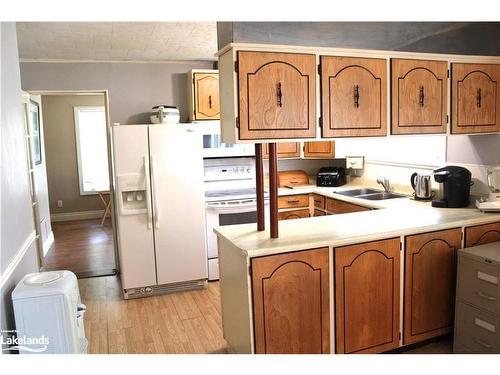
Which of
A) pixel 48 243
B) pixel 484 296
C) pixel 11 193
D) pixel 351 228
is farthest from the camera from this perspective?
pixel 48 243

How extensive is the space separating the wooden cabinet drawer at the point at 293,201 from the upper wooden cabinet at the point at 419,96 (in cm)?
191

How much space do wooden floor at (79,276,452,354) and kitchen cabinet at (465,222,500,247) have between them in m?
0.74

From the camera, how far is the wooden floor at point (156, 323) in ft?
10.4

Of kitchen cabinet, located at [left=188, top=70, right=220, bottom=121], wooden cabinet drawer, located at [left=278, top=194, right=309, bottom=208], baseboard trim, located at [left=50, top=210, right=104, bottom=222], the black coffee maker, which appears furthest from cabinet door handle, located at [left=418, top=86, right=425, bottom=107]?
baseboard trim, located at [left=50, top=210, right=104, bottom=222]

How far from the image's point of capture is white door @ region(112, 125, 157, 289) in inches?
156

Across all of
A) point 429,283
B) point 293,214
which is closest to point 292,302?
point 429,283

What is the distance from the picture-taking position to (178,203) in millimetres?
4207

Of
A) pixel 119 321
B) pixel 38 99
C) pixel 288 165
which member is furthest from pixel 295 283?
pixel 38 99

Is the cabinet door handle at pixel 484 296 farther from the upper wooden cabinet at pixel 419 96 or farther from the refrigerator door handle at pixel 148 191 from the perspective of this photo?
the refrigerator door handle at pixel 148 191

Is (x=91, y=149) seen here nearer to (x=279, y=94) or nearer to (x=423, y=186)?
(x=423, y=186)

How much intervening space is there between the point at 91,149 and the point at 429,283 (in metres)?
6.78

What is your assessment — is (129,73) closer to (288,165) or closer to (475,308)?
(288,165)

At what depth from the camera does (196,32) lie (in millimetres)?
3637

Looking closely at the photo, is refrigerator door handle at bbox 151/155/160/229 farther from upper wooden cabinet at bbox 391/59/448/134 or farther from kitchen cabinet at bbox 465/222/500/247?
kitchen cabinet at bbox 465/222/500/247
